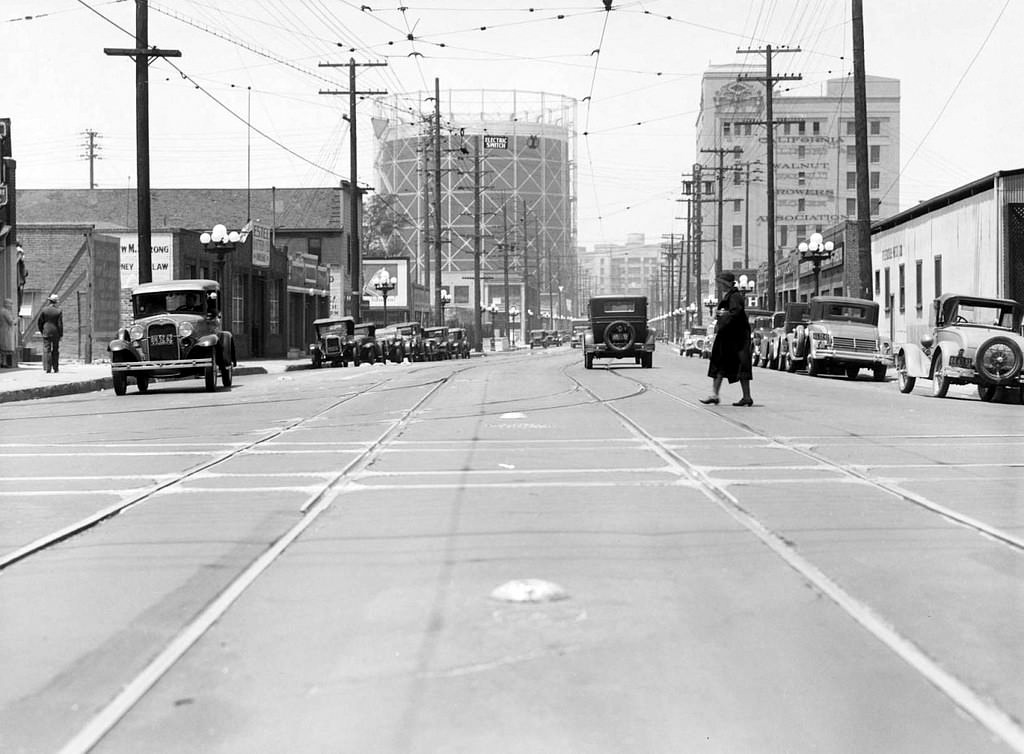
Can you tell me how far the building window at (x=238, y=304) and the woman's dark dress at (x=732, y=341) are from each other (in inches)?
1539

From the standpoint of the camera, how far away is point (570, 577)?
6566 mm

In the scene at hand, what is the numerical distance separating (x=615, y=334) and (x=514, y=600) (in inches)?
1420

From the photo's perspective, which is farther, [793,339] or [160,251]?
[160,251]

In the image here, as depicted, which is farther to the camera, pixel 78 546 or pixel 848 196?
pixel 848 196

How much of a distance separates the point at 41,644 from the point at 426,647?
159 cm

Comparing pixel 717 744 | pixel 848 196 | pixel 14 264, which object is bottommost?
pixel 717 744

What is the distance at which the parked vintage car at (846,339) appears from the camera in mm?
36906

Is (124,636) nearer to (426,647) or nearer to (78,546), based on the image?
(426,647)

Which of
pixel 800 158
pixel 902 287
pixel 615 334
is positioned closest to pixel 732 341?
pixel 615 334

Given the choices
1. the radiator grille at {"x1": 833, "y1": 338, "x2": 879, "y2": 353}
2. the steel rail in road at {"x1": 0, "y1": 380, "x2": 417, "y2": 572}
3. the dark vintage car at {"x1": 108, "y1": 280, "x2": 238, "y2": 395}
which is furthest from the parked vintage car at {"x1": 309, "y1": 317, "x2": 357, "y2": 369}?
the steel rail in road at {"x1": 0, "y1": 380, "x2": 417, "y2": 572}

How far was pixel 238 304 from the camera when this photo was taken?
57.7m

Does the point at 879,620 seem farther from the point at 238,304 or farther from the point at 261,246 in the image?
the point at 261,246

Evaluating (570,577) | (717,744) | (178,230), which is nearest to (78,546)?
(570,577)

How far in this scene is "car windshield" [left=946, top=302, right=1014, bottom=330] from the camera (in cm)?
2572
